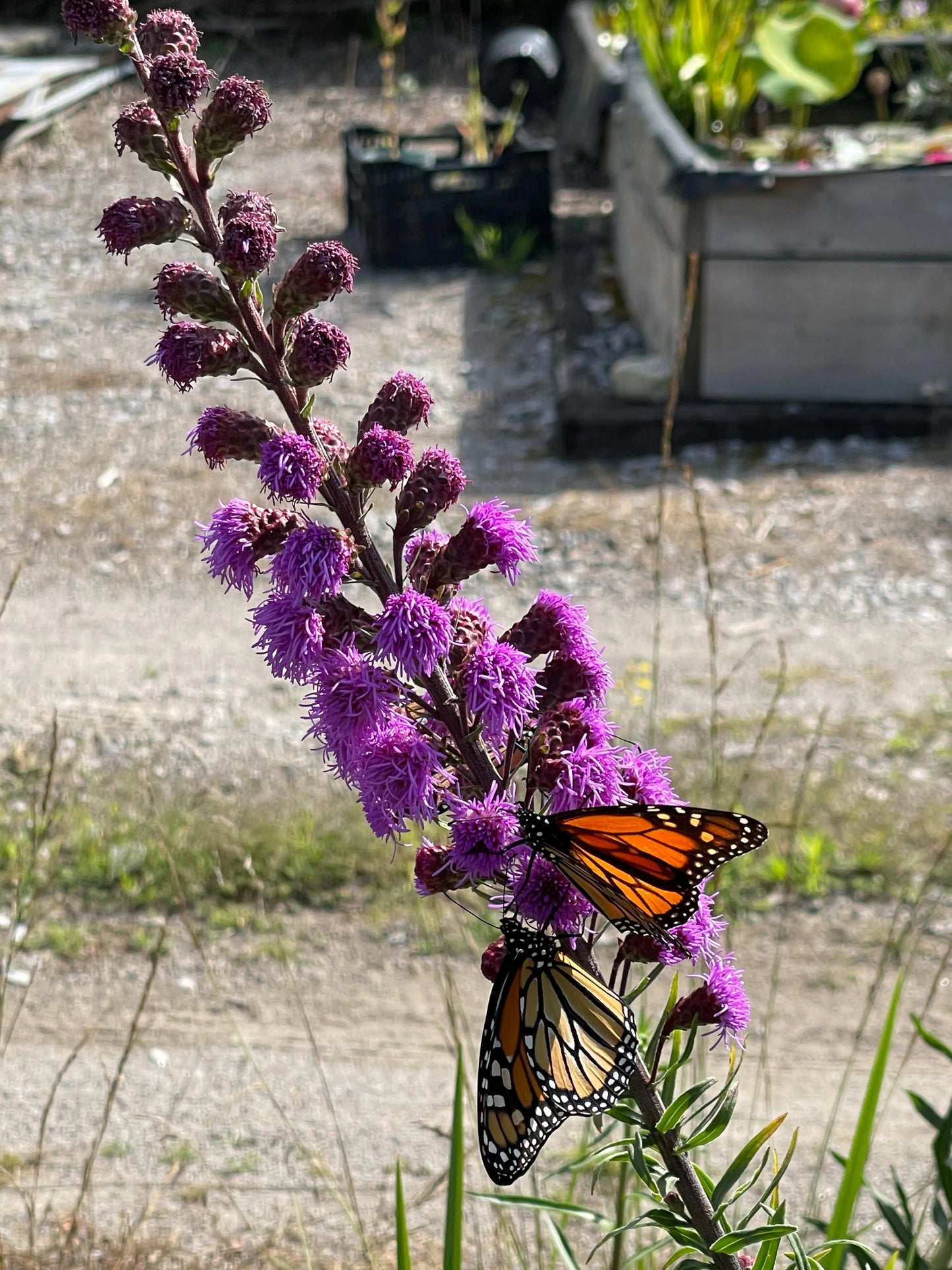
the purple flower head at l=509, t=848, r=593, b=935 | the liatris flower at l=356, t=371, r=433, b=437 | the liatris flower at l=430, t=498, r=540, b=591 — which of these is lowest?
the purple flower head at l=509, t=848, r=593, b=935

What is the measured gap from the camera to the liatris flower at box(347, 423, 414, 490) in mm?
1577

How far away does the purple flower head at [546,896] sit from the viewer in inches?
60.1

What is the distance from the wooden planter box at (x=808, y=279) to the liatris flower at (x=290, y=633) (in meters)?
5.57

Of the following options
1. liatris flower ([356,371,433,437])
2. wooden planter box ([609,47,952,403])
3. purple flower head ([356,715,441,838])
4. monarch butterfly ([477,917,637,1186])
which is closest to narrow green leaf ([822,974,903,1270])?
monarch butterfly ([477,917,637,1186])

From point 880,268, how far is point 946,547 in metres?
1.66

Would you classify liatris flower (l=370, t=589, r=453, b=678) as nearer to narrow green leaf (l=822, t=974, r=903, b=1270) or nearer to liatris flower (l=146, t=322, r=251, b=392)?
liatris flower (l=146, t=322, r=251, b=392)

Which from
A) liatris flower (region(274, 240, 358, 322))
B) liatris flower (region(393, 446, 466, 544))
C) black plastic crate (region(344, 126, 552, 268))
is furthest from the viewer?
black plastic crate (region(344, 126, 552, 268))

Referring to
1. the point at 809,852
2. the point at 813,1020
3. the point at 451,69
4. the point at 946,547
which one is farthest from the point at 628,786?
the point at 451,69

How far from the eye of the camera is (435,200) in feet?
31.3

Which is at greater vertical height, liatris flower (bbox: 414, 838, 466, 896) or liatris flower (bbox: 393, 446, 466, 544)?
liatris flower (bbox: 393, 446, 466, 544)

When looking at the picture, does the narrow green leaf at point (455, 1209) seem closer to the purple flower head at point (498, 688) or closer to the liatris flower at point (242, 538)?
the purple flower head at point (498, 688)

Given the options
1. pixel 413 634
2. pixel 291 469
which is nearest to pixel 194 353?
pixel 291 469

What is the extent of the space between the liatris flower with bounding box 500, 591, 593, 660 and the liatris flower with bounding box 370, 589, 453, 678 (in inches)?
7.6

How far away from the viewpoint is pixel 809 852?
427 cm
